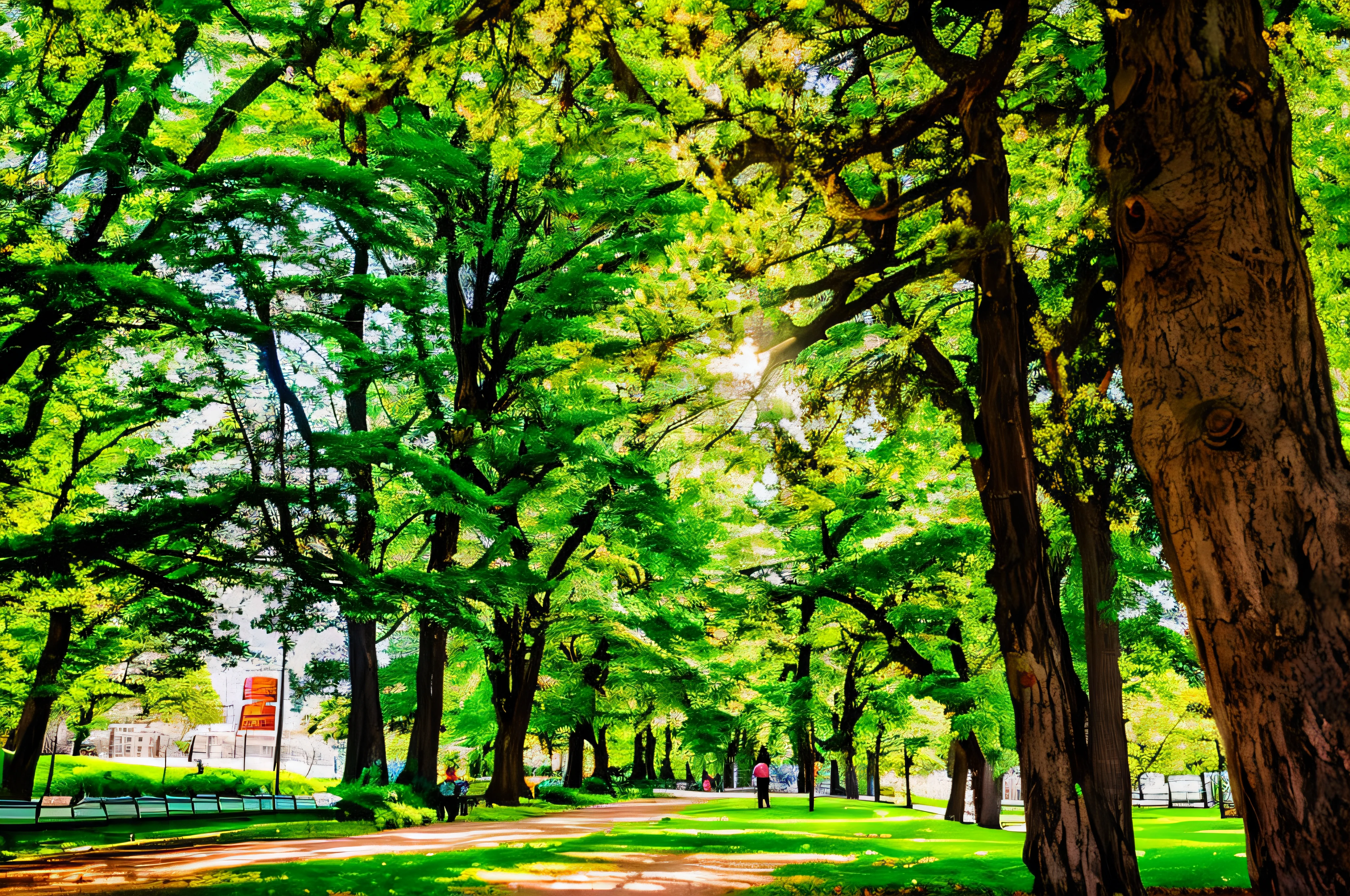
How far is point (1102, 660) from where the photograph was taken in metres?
12.2

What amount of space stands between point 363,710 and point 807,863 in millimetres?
12286

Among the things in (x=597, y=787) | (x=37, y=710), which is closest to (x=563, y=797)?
(x=597, y=787)

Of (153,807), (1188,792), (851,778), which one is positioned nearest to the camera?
(153,807)

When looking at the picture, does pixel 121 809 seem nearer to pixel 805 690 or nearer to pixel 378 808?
pixel 378 808

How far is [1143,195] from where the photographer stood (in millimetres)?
4086

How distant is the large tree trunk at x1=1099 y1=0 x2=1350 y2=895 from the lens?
3.42m

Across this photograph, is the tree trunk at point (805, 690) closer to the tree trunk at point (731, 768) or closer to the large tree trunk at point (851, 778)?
the large tree trunk at point (851, 778)

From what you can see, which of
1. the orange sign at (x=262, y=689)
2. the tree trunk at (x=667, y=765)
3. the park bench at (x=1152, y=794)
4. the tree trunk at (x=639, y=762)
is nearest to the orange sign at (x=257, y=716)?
the orange sign at (x=262, y=689)

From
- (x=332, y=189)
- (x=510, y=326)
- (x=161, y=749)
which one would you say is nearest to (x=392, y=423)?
(x=510, y=326)

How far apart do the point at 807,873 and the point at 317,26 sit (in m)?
13.2

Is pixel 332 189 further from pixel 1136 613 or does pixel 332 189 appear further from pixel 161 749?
pixel 161 749

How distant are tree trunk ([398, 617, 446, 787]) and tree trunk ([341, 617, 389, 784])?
74 cm

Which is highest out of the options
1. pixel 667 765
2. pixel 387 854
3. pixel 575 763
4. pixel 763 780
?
pixel 387 854

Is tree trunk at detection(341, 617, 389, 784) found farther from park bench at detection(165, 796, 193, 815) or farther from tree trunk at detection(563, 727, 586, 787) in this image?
tree trunk at detection(563, 727, 586, 787)
